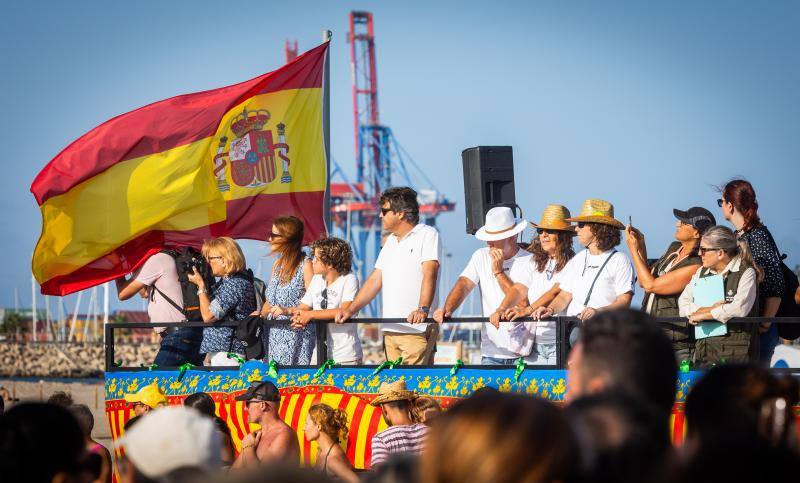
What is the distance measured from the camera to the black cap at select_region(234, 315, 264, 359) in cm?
905

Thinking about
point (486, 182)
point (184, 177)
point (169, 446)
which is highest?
point (184, 177)

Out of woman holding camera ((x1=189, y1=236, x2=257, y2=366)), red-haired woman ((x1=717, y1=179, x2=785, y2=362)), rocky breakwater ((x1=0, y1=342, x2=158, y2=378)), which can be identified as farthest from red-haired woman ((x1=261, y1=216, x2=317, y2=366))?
rocky breakwater ((x1=0, y1=342, x2=158, y2=378))

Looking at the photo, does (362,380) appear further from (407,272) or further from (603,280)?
(603,280)

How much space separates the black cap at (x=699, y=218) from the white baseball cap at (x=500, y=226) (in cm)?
143

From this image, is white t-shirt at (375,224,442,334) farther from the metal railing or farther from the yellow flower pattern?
the yellow flower pattern

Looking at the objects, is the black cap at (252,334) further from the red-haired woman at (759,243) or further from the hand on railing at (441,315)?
the red-haired woman at (759,243)

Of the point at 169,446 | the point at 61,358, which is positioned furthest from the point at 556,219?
the point at 61,358

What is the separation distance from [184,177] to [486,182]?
10.3ft

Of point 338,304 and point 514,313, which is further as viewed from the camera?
point 338,304

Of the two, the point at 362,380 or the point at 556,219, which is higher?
the point at 556,219

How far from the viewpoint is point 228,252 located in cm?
933

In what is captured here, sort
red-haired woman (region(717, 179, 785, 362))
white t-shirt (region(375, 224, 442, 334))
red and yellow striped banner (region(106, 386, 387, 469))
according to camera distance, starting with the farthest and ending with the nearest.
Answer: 1. white t-shirt (region(375, 224, 442, 334))
2. red and yellow striped banner (region(106, 386, 387, 469))
3. red-haired woman (region(717, 179, 785, 362))

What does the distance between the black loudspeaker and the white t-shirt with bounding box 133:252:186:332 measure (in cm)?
277

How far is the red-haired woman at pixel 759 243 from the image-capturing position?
7.86m
